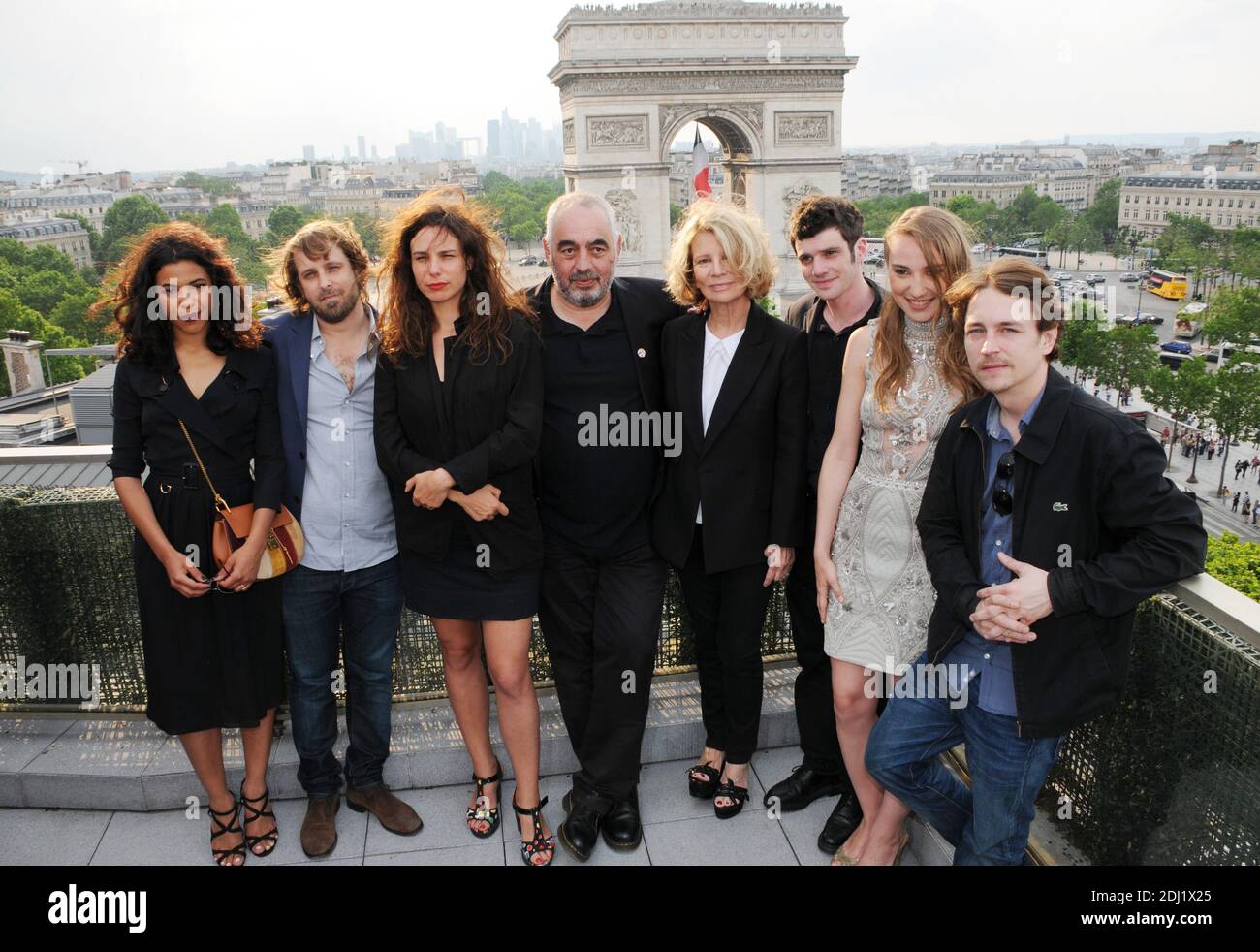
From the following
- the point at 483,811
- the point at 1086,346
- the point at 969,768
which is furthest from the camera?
the point at 1086,346

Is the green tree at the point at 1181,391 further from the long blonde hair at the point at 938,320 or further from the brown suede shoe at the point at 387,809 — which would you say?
the brown suede shoe at the point at 387,809

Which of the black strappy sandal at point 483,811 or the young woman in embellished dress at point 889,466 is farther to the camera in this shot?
the black strappy sandal at point 483,811

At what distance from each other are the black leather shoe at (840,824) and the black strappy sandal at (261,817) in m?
1.62

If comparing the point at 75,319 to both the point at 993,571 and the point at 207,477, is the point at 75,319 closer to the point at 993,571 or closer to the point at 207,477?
the point at 207,477

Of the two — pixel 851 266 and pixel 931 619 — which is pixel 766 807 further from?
pixel 851 266

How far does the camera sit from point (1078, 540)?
2119 mm

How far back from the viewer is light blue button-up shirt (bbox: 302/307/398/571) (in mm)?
2764

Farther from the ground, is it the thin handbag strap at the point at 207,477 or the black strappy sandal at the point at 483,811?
the thin handbag strap at the point at 207,477

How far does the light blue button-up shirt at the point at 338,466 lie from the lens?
276cm

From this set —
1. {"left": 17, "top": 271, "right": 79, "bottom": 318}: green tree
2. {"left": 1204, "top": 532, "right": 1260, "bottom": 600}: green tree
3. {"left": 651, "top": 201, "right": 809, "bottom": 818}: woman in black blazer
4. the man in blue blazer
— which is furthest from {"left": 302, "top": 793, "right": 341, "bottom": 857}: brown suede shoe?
{"left": 17, "top": 271, "right": 79, "bottom": 318}: green tree

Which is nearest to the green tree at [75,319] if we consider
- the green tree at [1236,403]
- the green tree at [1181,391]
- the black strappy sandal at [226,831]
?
the green tree at [1181,391]

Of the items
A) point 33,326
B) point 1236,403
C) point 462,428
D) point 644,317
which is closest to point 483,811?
point 462,428

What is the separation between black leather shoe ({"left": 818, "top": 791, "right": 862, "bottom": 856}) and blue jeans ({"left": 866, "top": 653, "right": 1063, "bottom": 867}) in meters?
0.38

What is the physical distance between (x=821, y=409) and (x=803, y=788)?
3.89 feet
